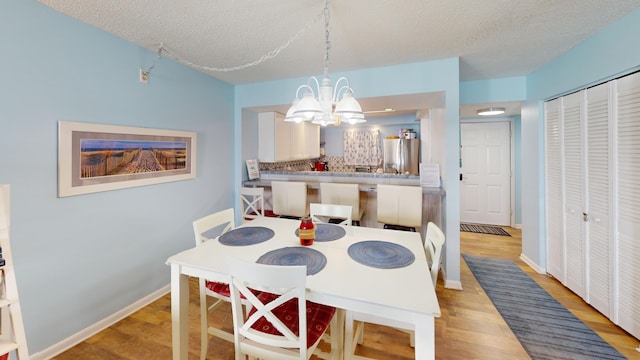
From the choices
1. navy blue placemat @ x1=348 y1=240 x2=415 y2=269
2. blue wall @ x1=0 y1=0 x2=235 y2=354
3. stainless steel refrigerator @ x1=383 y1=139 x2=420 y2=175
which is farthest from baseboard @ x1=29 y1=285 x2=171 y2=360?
stainless steel refrigerator @ x1=383 y1=139 x2=420 y2=175

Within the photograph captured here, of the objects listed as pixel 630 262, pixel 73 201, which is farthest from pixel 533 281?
pixel 73 201

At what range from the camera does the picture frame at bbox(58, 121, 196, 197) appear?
71.4 inches

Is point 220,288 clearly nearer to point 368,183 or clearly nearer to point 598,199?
point 368,183

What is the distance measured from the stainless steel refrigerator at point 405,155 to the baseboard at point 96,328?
4.29 meters

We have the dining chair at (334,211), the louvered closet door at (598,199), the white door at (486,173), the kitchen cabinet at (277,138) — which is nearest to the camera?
the louvered closet door at (598,199)

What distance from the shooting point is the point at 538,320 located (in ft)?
6.89

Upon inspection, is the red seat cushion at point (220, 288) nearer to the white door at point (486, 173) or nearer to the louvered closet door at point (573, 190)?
the louvered closet door at point (573, 190)

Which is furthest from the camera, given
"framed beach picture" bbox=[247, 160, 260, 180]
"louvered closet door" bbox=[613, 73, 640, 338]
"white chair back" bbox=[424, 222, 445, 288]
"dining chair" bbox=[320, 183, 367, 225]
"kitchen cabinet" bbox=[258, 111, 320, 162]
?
"kitchen cabinet" bbox=[258, 111, 320, 162]

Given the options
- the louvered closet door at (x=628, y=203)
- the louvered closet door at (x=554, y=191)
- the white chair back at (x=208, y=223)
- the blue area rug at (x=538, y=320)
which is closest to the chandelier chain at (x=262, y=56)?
the white chair back at (x=208, y=223)

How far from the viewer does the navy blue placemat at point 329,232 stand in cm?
184

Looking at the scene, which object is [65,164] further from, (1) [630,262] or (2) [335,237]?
(1) [630,262]

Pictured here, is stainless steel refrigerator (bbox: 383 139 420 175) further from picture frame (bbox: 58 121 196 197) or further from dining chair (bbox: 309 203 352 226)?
picture frame (bbox: 58 121 196 197)

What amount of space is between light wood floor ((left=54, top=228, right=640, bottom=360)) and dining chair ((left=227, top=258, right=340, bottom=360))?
0.71 meters

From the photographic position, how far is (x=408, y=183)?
3.16 m
